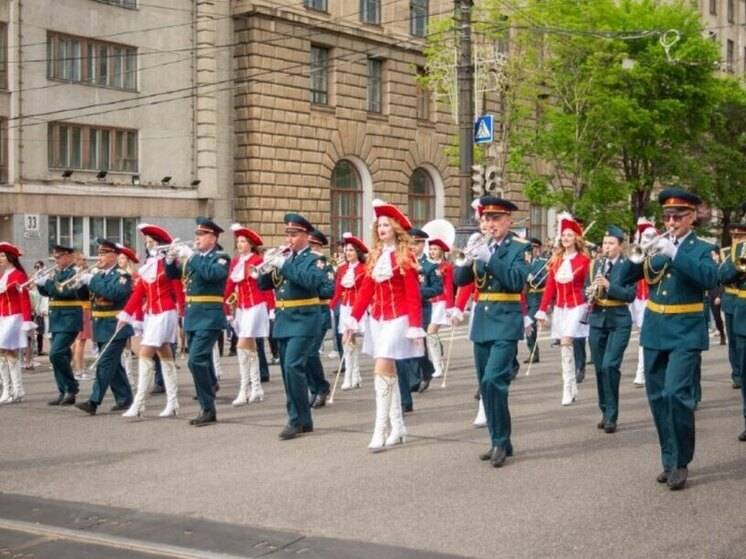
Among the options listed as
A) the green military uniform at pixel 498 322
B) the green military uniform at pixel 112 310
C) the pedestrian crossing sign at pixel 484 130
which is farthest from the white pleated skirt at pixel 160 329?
the pedestrian crossing sign at pixel 484 130

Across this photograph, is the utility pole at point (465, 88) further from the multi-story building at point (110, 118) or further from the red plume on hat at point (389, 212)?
Answer: the red plume on hat at point (389, 212)

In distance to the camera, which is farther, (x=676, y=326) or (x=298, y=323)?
(x=298, y=323)

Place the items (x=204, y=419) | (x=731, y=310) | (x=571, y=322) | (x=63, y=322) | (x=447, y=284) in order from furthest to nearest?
1. (x=447, y=284)
2. (x=63, y=322)
3. (x=571, y=322)
4. (x=731, y=310)
5. (x=204, y=419)

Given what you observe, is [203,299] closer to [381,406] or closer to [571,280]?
[381,406]

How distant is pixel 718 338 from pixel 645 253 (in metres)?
17.5

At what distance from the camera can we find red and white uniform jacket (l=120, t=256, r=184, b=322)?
13.3 metres

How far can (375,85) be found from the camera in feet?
135

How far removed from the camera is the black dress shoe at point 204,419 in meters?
12.8

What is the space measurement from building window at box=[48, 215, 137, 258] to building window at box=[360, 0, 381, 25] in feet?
38.1

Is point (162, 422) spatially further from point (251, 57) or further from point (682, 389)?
point (251, 57)

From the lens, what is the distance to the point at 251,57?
35.8 metres

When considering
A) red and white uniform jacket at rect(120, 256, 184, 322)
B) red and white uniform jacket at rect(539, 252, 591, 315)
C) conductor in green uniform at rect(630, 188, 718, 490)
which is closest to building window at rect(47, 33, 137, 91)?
red and white uniform jacket at rect(120, 256, 184, 322)

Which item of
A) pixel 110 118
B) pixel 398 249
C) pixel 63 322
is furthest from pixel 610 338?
pixel 110 118

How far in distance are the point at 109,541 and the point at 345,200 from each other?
32663 millimetres
